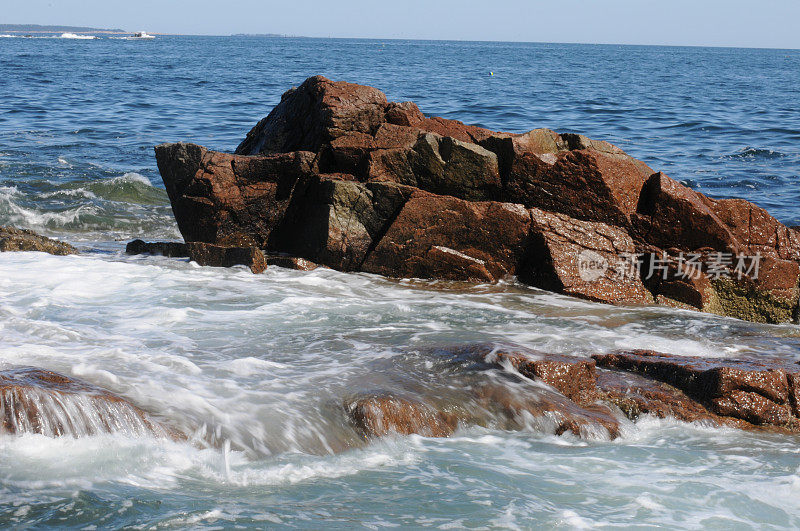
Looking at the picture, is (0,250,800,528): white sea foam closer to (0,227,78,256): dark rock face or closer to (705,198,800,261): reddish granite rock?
(705,198,800,261): reddish granite rock

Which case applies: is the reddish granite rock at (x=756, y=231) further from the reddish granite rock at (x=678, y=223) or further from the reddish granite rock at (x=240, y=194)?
the reddish granite rock at (x=240, y=194)

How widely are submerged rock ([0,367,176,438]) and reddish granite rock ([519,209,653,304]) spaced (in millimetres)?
4373

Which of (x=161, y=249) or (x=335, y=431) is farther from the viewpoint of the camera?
(x=161, y=249)

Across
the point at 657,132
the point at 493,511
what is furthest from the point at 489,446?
the point at 657,132

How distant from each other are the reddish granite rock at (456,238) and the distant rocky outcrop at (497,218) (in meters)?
0.01

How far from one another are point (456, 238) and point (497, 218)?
47 centimetres

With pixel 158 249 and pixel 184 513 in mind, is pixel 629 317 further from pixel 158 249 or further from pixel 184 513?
pixel 158 249

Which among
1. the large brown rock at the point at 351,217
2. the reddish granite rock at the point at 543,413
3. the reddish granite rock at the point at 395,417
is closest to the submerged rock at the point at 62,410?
the reddish granite rock at the point at 395,417

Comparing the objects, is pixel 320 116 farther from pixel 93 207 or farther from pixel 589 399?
pixel 589 399

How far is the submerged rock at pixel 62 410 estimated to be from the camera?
385cm

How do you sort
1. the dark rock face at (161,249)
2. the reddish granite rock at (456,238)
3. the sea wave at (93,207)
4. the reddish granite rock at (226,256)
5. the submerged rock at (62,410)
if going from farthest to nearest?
the sea wave at (93,207), the dark rock face at (161,249), the reddish granite rock at (226,256), the reddish granite rock at (456,238), the submerged rock at (62,410)

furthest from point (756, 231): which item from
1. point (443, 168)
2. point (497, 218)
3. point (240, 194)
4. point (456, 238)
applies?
point (240, 194)

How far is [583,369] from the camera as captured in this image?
4848 mm

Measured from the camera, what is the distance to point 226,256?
8.05m
